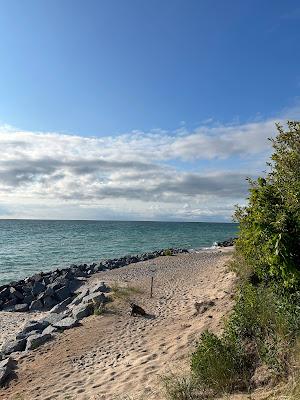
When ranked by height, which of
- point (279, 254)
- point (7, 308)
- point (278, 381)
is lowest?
point (7, 308)

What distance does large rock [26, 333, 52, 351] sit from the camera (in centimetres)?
1315

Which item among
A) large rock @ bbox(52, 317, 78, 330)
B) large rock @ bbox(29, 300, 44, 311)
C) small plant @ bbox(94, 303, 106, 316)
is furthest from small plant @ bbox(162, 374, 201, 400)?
large rock @ bbox(29, 300, 44, 311)

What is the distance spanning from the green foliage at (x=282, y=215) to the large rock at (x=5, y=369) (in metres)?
7.52

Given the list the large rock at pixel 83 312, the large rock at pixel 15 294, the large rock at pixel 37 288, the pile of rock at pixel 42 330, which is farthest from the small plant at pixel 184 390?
the large rock at pixel 37 288

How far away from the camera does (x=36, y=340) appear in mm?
13352

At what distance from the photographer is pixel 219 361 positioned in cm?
746

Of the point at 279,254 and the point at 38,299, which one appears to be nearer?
the point at 279,254

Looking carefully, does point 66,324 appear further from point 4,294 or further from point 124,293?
point 4,294

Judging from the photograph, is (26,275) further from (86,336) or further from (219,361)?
(219,361)

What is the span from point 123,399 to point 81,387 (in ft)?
6.00

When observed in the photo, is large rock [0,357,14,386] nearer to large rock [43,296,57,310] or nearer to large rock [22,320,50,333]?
large rock [22,320,50,333]

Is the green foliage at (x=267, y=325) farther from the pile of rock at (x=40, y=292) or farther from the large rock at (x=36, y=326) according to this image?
the pile of rock at (x=40, y=292)

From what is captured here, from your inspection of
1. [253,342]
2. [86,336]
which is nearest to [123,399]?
[253,342]

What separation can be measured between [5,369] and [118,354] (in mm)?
3171
